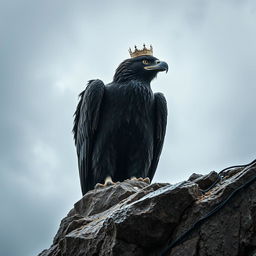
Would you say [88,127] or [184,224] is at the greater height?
[88,127]

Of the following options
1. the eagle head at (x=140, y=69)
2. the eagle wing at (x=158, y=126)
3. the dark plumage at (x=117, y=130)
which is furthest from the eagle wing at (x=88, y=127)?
the eagle wing at (x=158, y=126)

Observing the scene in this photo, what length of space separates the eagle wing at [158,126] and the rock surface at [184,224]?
11.4 ft

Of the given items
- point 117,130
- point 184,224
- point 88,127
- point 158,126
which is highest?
point 158,126

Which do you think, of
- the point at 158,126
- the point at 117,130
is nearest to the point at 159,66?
the point at 158,126

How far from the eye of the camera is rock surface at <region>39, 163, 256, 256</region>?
152 inches

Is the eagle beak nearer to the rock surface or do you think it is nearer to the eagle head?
the eagle head

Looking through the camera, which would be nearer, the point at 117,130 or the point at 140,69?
the point at 117,130

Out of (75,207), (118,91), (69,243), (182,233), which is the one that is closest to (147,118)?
(118,91)

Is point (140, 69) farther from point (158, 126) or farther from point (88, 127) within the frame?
point (88, 127)

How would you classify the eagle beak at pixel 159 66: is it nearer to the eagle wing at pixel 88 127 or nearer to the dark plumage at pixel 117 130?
the dark plumage at pixel 117 130

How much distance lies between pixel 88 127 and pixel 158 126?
118 cm

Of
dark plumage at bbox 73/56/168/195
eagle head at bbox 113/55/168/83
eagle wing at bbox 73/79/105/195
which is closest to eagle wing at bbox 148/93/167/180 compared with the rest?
dark plumage at bbox 73/56/168/195

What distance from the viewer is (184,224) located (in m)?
4.16

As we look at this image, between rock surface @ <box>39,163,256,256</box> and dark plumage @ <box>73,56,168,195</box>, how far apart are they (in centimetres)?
285
